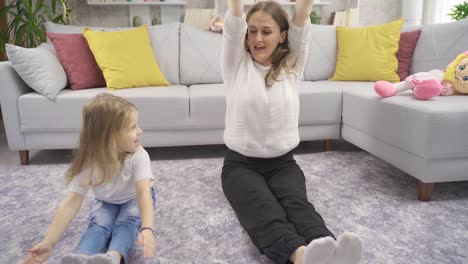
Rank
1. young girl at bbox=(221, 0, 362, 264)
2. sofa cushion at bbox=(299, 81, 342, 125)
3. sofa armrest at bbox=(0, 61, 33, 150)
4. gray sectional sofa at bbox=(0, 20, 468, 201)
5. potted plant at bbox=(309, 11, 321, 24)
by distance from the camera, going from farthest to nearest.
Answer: potted plant at bbox=(309, 11, 321, 24), sofa cushion at bbox=(299, 81, 342, 125), sofa armrest at bbox=(0, 61, 33, 150), gray sectional sofa at bbox=(0, 20, 468, 201), young girl at bbox=(221, 0, 362, 264)

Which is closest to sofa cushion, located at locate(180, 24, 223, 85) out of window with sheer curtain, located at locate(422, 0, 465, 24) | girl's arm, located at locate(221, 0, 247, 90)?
girl's arm, located at locate(221, 0, 247, 90)

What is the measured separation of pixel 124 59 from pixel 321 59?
1.45 m

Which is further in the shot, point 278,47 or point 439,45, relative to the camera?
point 439,45

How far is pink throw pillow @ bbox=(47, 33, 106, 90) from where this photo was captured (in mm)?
2287

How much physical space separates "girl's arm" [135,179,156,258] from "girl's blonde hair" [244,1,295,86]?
24.8 inches

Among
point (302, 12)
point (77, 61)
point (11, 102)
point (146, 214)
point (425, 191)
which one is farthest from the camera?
point (77, 61)

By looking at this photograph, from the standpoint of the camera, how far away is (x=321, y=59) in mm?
2760

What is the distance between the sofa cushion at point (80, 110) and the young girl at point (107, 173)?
3.20ft

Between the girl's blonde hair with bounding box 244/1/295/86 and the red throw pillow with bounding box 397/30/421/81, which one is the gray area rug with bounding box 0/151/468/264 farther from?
the red throw pillow with bounding box 397/30/421/81

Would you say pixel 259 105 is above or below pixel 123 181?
above

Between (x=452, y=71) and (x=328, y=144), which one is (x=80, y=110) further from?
(x=452, y=71)

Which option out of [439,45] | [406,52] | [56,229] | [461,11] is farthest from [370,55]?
[56,229]

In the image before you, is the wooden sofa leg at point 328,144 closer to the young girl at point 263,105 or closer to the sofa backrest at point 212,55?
the sofa backrest at point 212,55

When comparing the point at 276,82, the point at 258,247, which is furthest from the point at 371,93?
the point at 258,247
